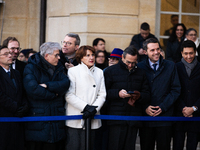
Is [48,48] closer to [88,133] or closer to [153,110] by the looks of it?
[88,133]

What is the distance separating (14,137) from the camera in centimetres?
477

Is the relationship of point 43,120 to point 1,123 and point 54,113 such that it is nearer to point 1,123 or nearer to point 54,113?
point 54,113

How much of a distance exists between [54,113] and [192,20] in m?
5.75

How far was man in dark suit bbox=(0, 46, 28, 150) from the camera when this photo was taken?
184 inches

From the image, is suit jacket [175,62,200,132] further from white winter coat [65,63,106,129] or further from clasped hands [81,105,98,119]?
clasped hands [81,105,98,119]

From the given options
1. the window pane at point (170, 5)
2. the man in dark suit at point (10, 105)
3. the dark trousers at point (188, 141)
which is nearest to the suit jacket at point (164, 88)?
the dark trousers at point (188, 141)

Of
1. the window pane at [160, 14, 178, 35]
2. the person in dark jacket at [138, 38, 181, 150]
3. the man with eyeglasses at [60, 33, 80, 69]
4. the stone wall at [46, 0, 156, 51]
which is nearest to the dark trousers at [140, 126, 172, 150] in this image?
the person in dark jacket at [138, 38, 181, 150]

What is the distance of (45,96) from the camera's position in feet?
15.4

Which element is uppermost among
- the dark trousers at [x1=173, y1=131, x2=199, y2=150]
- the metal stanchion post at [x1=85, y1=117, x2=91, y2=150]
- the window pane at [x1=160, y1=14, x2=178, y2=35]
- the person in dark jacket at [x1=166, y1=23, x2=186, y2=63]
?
the window pane at [x1=160, y1=14, x2=178, y2=35]

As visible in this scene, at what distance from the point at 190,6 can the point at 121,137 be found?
17.5 ft

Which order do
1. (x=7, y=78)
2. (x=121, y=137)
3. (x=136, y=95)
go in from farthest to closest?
1. (x=121, y=137)
2. (x=136, y=95)
3. (x=7, y=78)

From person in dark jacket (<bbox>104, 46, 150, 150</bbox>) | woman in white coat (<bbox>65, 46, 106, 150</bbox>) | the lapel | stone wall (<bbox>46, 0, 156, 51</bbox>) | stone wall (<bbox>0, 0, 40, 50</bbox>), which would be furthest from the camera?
stone wall (<bbox>0, 0, 40, 50</bbox>)

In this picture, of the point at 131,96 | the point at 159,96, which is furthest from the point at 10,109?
the point at 159,96

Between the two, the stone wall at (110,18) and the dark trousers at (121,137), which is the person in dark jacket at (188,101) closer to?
the dark trousers at (121,137)
